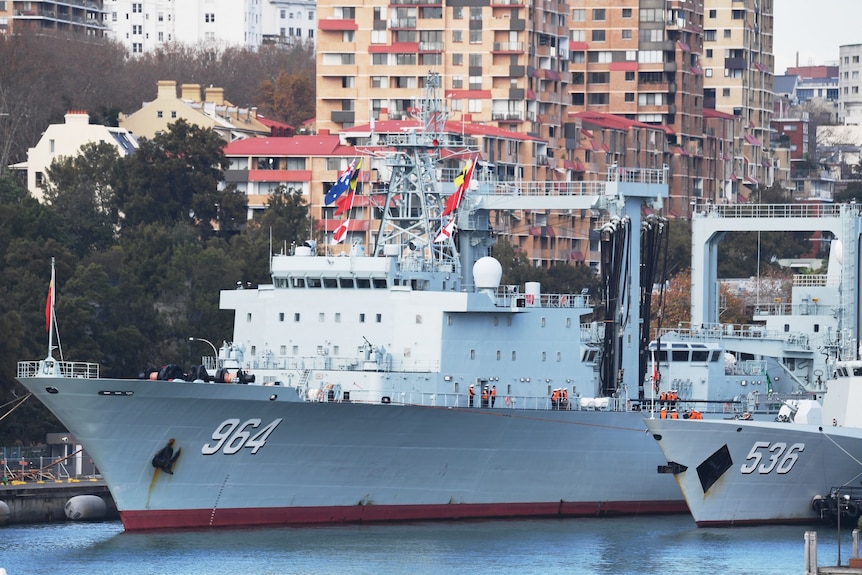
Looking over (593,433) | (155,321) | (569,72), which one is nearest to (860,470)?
(593,433)

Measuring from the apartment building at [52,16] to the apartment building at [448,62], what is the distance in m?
33.4

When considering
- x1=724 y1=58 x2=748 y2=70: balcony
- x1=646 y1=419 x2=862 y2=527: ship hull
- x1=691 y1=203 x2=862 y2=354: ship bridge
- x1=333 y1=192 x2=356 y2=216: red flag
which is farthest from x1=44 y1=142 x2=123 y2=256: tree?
x1=724 y1=58 x2=748 y2=70: balcony

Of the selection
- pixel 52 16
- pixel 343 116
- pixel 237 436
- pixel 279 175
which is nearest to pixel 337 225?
pixel 279 175

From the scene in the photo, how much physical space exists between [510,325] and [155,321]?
64.8 feet

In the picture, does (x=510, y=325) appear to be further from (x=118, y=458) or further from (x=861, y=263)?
(x=861, y=263)

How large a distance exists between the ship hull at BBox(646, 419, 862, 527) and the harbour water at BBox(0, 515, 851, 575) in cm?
51

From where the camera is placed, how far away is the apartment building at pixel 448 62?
114m

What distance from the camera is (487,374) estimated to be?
55.5 meters

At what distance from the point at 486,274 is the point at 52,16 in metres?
103

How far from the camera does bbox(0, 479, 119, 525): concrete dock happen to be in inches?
2169

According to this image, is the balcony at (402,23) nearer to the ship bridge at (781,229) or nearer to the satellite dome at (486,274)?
the ship bridge at (781,229)

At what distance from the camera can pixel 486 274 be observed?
56500mm

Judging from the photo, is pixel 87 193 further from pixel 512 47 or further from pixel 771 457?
pixel 771 457

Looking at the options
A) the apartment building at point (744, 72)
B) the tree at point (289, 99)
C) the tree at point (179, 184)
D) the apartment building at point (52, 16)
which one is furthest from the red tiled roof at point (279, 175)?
the apartment building at point (744, 72)
